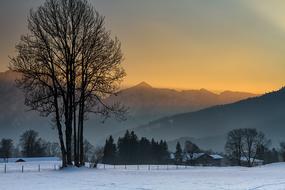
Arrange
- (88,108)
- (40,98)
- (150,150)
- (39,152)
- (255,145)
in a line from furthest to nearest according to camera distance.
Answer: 1. (150,150)
2. (39,152)
3. (255,145)
4. (88,108)
5. (40,98)

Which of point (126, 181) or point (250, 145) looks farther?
point (250, 145)

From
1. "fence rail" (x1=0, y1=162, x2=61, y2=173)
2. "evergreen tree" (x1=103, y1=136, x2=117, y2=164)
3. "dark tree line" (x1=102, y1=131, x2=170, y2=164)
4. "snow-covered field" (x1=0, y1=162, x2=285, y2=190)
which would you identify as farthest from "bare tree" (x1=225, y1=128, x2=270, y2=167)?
"snow-covered field" (x1=0, y1=162, x2=285, y2=190)

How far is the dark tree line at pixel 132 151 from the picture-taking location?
165250 mm

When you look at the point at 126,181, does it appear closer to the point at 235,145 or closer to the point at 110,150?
the point at 235,145

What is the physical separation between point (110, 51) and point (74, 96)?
19.7 ft

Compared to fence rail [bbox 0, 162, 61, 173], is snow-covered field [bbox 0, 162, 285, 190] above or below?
below

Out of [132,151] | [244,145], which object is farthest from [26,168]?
[132,151]

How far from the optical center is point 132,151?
554 feet

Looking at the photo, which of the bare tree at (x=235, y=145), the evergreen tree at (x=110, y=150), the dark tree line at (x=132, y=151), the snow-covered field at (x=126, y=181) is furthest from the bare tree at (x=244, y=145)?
the snow-covered field at (x=126, y=181)

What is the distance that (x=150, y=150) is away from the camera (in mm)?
175125

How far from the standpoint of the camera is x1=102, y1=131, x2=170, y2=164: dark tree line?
542ft

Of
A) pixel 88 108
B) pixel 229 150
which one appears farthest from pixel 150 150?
pixel 88 108

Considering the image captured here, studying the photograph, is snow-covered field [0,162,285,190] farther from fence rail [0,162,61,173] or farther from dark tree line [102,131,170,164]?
dark tree line [102,131,170,164]

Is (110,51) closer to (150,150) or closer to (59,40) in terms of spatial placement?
(59,40)
